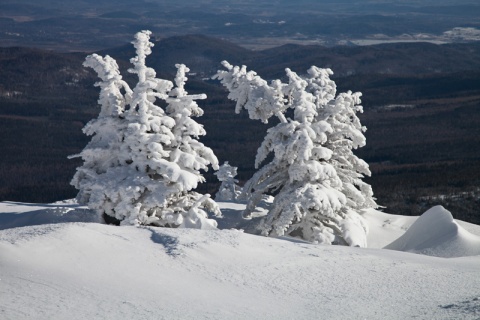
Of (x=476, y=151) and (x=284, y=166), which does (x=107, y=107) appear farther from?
(x=476, y=151)

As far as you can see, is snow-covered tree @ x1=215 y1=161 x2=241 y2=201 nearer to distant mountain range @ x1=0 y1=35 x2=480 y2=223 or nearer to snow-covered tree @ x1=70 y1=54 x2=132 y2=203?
snow-covered tree @ x1=70 y1=54 x2=132 y2=203

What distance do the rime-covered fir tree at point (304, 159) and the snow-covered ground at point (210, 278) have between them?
470cm

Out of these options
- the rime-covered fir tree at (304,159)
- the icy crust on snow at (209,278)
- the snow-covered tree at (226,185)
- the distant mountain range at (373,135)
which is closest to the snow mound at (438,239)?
the rime-covered fir tree at (304,159)

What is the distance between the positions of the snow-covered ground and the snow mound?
2274mm

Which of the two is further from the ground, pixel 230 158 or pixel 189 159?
pixel 189 159

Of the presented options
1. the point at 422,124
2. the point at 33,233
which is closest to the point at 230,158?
the point at 422,124

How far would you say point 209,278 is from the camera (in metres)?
17.0

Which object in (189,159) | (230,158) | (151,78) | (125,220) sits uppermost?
(151,78)

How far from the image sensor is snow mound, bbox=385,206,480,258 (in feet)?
77.3

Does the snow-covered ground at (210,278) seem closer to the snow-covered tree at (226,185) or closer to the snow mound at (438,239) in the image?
the snow mound at (438,239)

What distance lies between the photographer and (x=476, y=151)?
91812 mm

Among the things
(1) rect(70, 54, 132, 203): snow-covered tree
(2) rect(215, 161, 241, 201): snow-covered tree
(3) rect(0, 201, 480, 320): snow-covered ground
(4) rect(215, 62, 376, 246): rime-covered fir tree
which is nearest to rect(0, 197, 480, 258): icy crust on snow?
(4) rect(215, 62, 376, 246): rime-covered fir tree

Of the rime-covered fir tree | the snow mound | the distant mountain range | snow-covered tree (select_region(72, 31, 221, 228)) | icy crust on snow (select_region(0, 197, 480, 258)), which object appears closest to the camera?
the snow mound

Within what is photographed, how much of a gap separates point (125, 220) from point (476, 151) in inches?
2961
